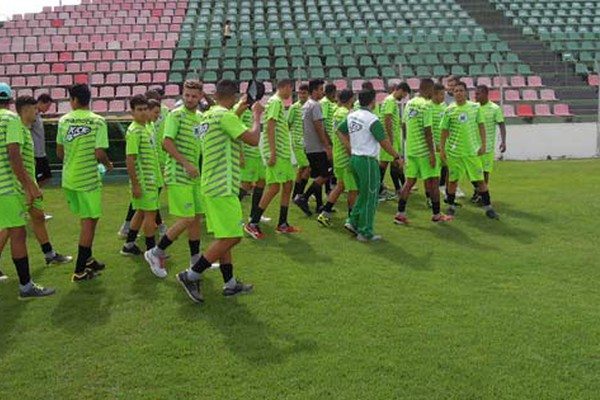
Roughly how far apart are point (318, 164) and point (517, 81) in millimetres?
11946

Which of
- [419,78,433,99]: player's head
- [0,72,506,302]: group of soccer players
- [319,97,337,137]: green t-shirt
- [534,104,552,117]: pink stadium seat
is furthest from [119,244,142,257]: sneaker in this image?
[534,104,552,117]: pink stadium seat

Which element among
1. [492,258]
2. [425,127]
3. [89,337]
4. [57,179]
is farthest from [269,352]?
[57,179]

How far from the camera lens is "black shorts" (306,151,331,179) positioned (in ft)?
27.3

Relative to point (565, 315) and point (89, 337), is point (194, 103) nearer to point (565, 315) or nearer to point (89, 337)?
point (89, 337)

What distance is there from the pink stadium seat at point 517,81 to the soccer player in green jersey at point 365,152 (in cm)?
1258

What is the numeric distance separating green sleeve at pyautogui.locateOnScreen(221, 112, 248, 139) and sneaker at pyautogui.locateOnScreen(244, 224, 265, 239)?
9.41ft

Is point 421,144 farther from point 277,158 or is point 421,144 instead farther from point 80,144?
point 80,144

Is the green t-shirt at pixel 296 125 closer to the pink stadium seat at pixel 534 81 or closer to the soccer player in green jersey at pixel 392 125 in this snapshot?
the soccer player in green jersey at pixel 392 125

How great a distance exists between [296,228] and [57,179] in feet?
23.2

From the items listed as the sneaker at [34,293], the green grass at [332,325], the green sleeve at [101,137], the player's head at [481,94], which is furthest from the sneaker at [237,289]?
the player's head at [481,94]

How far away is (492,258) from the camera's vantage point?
6.09m

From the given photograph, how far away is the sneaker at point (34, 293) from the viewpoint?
16.8 ft

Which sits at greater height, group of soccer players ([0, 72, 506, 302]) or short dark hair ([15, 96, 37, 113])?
short dark hair ([15, 96, 37, 113])

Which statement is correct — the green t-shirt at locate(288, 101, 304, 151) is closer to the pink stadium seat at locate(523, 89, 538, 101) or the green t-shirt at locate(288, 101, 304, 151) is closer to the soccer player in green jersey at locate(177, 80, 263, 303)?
the soccer player in green jersey at locate(177, 80, 263, 303)
